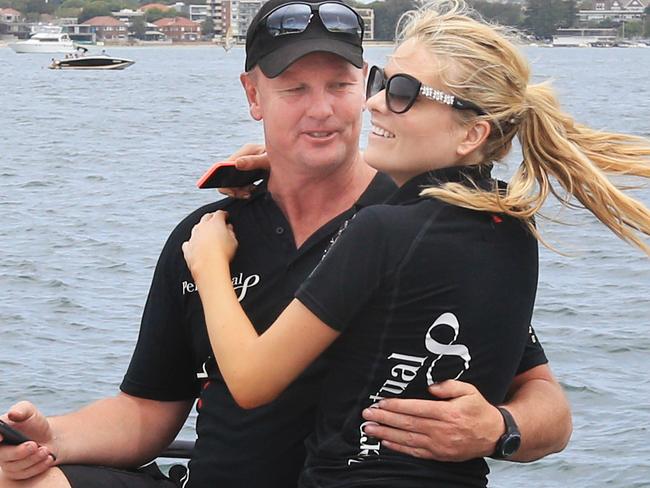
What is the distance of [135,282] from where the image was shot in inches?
520

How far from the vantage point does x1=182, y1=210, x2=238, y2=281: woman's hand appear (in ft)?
11.1

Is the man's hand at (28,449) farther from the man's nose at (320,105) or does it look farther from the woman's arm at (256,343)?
the man's nose at (320,105)

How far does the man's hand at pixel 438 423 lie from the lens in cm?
301

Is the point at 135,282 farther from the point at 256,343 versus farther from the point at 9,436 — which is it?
the point at 256,343

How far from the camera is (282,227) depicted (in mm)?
3697

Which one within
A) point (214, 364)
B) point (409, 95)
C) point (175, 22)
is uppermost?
point (409, 95)

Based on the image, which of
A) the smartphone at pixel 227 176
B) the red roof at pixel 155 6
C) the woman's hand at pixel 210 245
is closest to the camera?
the woman's hand at pixel 210 245

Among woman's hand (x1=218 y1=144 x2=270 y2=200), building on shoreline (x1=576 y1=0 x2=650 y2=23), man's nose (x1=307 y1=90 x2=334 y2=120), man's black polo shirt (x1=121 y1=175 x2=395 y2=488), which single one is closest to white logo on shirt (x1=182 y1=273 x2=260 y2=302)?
man's black polo shirt (x1=121 y1=175 x2=395 y2=488)

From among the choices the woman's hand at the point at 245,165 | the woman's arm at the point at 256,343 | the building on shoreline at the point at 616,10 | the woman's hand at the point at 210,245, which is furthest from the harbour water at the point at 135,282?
the building on shoreline at the point at 616,10

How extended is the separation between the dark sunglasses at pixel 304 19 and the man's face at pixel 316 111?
3.1 inches

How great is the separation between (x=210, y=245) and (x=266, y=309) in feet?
0.81

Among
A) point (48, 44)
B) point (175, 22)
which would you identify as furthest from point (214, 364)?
point (175, 22)

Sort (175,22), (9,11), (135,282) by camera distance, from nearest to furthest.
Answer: (135,282)
(9,11)
(175,22)

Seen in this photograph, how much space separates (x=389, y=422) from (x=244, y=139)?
25007 mm
